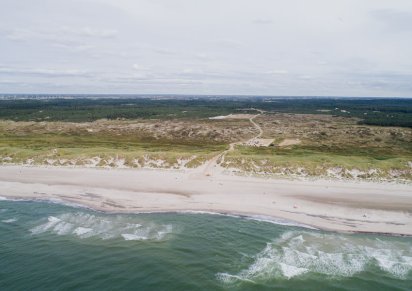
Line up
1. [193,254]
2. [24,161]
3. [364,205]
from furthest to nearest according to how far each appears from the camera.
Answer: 1. [24,161]
2. [364,205]
3. [193,254]

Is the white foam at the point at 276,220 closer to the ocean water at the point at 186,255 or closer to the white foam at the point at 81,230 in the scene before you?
the ocean water at the point at 186,255

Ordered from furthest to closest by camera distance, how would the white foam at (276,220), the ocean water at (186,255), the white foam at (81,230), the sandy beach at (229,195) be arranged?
the sandy beach at (229,195)
the white foam at (276,220)
the white foam at (81,230)
the ocean water at (186,255)

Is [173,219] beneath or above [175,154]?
beneath

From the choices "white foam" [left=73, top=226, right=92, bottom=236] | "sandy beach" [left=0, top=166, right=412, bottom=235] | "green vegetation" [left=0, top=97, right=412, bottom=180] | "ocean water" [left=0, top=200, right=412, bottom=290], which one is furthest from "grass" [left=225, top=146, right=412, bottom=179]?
"white foam" [left=73, top=226, right=92, bottom=236]

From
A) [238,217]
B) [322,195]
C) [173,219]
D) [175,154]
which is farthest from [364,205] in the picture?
[175,154]

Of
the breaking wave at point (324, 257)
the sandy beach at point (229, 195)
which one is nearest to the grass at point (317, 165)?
the sandy beach at point (229, 195)

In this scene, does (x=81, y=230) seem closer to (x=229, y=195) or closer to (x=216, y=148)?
(x=229, y=195)

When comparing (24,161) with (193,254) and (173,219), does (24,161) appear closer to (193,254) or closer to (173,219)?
(173,219)
